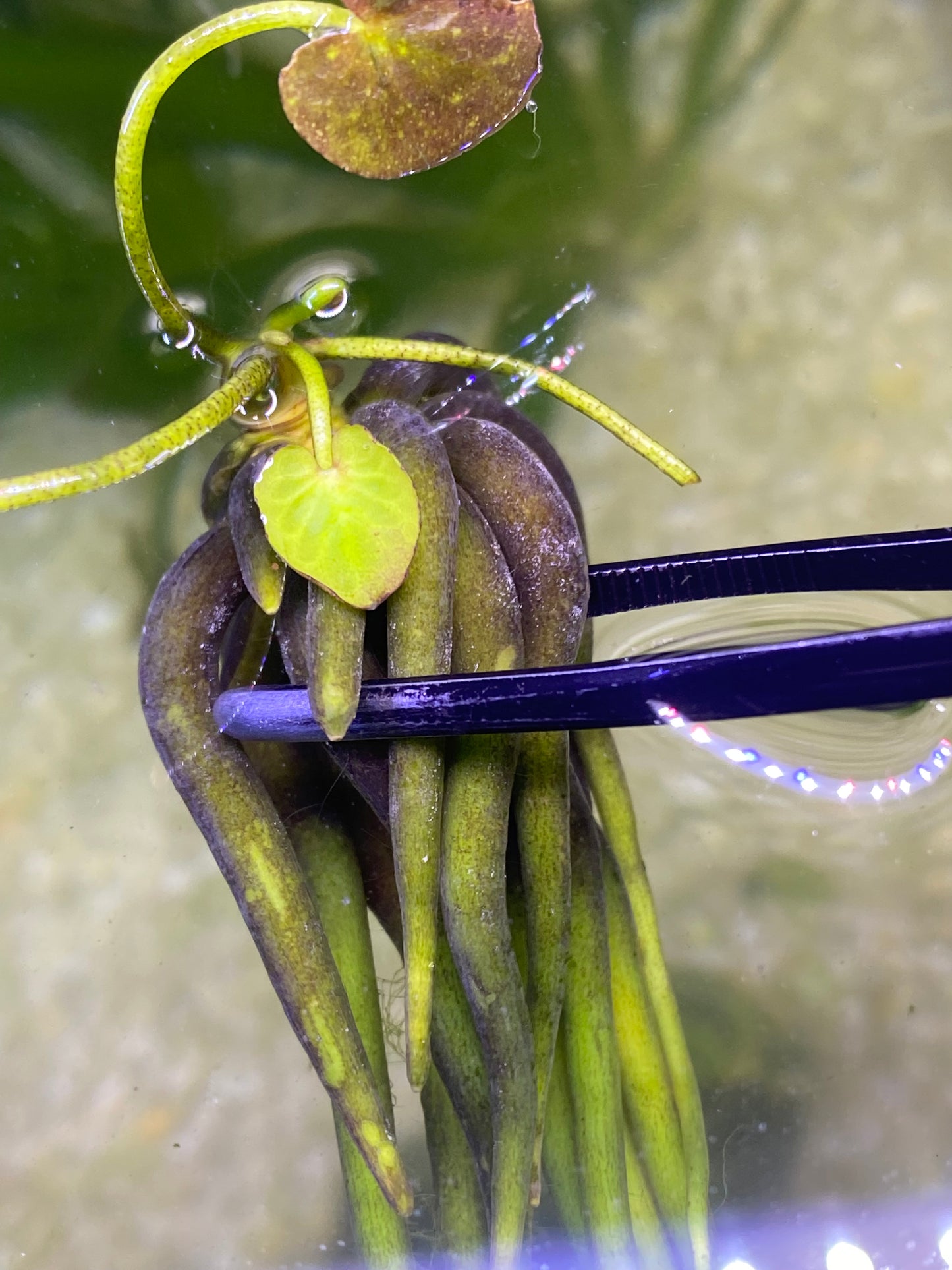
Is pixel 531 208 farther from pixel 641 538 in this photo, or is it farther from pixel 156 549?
pixel 156 549

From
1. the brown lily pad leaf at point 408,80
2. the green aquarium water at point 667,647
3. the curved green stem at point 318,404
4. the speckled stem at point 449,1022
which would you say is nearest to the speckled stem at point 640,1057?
the speckled stem at point 449,1022

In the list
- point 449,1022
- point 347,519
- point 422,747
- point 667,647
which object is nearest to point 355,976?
point 449,1022

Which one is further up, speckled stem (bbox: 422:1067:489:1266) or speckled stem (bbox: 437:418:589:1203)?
speckled stem (bbox: 437:418:589:1203)

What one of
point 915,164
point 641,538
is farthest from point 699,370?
point 915,164

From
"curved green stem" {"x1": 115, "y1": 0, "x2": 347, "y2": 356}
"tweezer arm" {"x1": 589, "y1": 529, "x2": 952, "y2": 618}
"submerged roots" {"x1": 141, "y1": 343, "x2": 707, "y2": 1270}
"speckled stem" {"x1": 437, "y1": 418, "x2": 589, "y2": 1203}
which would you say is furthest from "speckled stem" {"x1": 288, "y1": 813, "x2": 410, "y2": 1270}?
"curved green stem" {"x1": 115, "y1": 0, "x2": 347, "y2": 356}

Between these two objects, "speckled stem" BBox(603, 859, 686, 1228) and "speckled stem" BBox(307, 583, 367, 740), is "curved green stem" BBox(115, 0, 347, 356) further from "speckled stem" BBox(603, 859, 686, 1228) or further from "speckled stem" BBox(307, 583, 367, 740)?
"speckled stem" BBox(603, 859, 686, 1228)

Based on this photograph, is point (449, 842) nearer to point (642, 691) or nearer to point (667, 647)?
point (642, 691)
